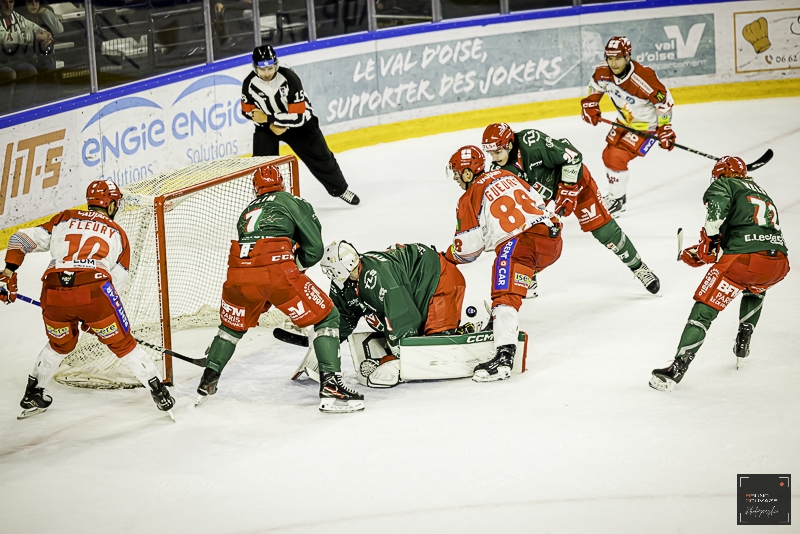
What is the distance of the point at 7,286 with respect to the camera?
468 cm

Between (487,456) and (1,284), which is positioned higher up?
(1,284)

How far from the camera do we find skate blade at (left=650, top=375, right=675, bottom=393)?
4836mm

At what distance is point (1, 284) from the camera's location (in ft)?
15.3

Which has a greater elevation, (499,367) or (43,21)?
(43,21)

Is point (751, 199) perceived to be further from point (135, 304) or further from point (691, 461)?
point (135, 304)

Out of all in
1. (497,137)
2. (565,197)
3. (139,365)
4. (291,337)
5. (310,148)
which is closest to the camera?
(139,365)

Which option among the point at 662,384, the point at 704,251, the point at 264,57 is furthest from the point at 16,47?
the point at 662,384

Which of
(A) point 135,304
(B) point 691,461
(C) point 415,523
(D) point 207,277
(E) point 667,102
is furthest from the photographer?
(E) point 667,102

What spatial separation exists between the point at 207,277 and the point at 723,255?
277 cm

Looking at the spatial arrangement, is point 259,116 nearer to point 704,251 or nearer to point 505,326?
point 505,326

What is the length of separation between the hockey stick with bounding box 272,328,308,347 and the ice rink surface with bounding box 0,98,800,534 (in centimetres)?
20

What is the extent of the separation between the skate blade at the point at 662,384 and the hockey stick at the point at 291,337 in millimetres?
1671

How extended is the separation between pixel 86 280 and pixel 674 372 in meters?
2.63

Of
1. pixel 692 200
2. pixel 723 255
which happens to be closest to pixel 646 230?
pixel 692 200
